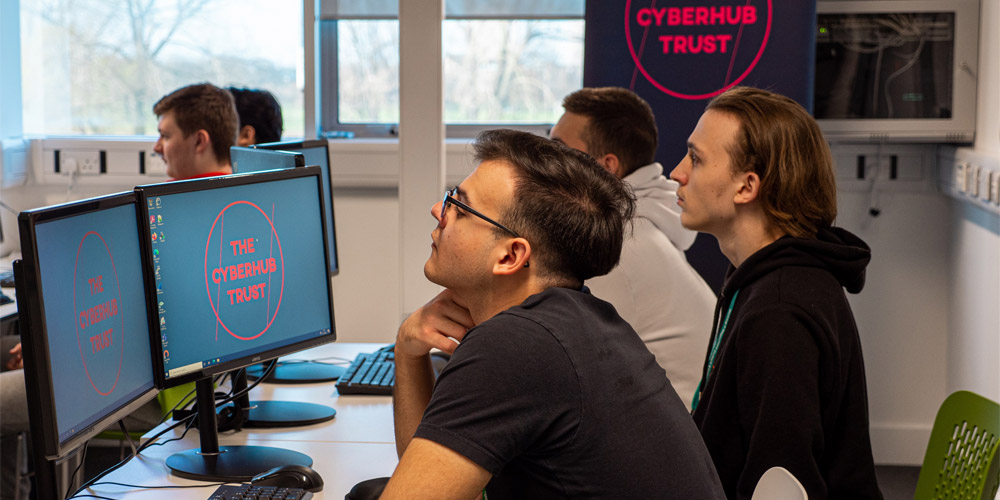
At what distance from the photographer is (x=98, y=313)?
1361 millimetres

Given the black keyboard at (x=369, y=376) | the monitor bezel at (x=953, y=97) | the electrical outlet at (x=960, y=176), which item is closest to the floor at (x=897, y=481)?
the electrical outlet at (x=960, y=176)

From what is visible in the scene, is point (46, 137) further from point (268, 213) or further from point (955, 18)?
point (955, 18)

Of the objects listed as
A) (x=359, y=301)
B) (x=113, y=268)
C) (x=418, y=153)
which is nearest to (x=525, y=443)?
(x=113, y=268)

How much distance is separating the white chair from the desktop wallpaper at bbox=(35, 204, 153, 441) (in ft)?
3.26

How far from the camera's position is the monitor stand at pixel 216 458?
1.60 meters

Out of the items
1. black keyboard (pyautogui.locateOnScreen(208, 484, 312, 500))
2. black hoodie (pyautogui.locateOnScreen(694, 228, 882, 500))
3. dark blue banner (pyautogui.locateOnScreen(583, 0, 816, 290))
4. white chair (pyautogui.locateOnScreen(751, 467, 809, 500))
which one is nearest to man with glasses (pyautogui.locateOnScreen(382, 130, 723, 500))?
white chair (pyautogui.locateOnScreen(751, 467, 809, 500))

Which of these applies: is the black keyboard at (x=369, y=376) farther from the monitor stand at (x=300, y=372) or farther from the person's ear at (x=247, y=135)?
the person's ear at (x=247, y=135)

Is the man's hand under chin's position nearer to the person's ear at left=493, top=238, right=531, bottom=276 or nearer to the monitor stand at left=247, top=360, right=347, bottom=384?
the person's ear at left=493, top=238, right=531, bottom=276

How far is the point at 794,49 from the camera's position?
3.23 m

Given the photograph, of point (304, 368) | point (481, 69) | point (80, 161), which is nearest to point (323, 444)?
point (304, 368)

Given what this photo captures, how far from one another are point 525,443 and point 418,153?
6.31ft

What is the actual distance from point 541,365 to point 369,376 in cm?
128

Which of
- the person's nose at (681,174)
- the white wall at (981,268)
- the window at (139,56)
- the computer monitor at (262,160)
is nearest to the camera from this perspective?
the person's nose at (681,174)

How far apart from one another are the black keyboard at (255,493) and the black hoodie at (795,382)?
0.71 m
